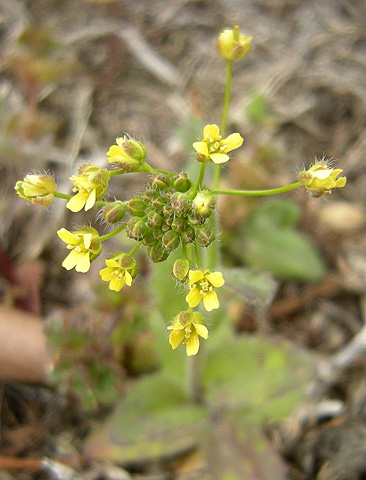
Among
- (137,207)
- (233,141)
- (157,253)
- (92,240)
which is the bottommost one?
(157,253)

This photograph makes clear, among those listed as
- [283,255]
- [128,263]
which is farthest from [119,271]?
[283,255]

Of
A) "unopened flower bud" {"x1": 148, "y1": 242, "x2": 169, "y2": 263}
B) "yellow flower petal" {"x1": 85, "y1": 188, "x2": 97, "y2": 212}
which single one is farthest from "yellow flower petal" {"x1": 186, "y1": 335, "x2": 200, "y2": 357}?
"yellow flower petal" {"x1": 85, "y1": 188, "x2": 97, "y2": 212}

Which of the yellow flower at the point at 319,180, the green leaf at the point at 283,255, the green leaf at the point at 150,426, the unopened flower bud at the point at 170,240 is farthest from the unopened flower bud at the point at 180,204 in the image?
the green leaf at the point at 283,255

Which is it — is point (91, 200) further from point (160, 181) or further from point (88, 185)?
point (160, 181)

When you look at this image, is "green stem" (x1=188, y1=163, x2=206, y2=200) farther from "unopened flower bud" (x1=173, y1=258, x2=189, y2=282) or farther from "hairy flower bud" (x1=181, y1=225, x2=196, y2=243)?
"unopened flower bud" (x1=173, y1=258, x2=189, y2=282)

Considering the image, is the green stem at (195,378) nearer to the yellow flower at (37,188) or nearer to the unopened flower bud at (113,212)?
the unopened flower bud at (113,212)

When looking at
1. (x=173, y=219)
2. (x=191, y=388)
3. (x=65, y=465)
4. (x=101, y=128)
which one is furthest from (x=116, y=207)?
(x=101, y=128)
